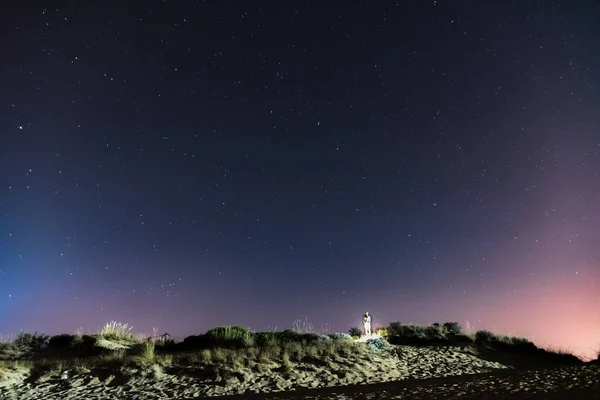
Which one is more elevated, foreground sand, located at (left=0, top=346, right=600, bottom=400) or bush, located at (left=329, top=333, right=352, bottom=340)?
bush, located at (left=329, top=333, right=352, bottom=340)

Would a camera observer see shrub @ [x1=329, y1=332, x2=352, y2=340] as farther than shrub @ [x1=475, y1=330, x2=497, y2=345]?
No

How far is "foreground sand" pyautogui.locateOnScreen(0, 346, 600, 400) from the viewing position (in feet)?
52.2

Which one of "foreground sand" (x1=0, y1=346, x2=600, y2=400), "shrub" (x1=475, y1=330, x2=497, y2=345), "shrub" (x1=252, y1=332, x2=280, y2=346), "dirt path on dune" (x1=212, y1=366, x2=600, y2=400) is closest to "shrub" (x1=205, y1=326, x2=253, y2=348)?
"shrub" (x1=252, y1=332, x2=280, y2=346)

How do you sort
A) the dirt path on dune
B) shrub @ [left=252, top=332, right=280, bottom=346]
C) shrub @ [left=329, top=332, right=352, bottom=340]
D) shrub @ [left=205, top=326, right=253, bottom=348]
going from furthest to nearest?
shrub @ [left=329, top=332, right=352, bottom=340]
shrub @ [left=205, top=326, right=253, bottom=348]
shrub @ [left=252, top=332, right=280, bottom=346]
the dirt path on dune

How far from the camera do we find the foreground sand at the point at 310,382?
15.9m

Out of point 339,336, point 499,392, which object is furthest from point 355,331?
point 499,392

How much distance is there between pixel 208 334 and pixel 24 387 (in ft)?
51.1

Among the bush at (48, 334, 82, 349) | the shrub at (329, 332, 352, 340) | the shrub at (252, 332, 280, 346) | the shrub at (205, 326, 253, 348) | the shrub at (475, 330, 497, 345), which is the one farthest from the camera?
the shrub at (475, 330, 497, 345)

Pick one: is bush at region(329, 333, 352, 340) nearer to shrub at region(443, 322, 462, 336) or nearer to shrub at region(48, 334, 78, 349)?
shrub at region(443, 322, 462, 336)

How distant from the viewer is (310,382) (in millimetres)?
21750

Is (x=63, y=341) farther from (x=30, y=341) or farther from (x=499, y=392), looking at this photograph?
(x=499, y=392)

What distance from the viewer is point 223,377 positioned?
72.3ft

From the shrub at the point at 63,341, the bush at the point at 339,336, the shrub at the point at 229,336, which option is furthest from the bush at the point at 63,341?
the bush at the point at 339,336

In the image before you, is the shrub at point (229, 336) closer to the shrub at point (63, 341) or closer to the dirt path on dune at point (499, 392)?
the shrub at point (63, 341)
